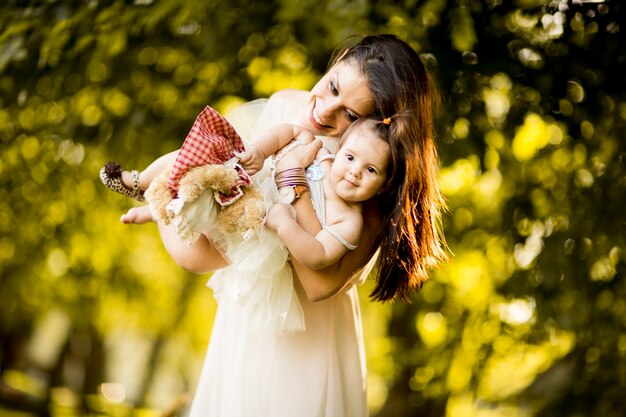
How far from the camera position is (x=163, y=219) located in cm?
165

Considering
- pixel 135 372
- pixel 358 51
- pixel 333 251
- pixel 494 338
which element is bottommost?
pixel 135 372

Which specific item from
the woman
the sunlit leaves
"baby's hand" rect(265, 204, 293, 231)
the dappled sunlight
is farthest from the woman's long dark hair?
the dappled sunlight

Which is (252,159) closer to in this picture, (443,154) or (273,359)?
(273,359)

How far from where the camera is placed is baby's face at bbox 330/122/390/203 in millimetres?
1691

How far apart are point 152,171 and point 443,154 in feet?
4.61

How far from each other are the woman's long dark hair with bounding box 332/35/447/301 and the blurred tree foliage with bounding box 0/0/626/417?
2.39 feet

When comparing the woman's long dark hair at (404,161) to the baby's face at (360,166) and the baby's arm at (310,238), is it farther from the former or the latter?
the baby's arm at (310,238)

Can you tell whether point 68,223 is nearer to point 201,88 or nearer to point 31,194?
point 31,194

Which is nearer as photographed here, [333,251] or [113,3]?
[333,251]

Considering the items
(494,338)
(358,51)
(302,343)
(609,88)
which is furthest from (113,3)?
(494,338)

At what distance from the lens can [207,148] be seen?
1.61 m

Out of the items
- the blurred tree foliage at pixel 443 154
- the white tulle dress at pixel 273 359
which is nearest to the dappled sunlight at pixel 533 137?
the blurred tree foliage at pixel 443 154

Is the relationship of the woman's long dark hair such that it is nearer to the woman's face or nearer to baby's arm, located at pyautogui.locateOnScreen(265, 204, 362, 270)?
the woman's face

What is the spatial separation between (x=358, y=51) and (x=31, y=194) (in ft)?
8.53
